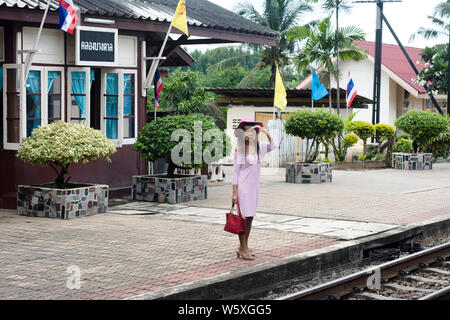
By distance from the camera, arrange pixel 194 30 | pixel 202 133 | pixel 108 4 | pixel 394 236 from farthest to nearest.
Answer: pixel 194 30 → pixel 108 4 → pixel 202 133 → pixel 394 236

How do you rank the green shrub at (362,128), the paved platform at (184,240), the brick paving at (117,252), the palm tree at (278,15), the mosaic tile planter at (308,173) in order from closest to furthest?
1. the brick paving at (117,252)
2. the paved platform at (184,240)
3. the mosaic tile planter at (308,173)
4. the green shrub at (362,128)
5. the palm tree at (278,15)

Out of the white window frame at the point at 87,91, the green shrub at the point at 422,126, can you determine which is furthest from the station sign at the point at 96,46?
the green shrub at the point at 422,126

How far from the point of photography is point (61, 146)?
11211 mm

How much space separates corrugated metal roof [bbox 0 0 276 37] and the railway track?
698 cm

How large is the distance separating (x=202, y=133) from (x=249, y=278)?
5.53m

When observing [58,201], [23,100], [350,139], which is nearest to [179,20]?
[23,100]

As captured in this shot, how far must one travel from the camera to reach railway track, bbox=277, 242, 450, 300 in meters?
7.48

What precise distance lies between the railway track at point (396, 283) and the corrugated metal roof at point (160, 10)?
6977 mm

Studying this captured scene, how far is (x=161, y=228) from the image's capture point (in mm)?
10531

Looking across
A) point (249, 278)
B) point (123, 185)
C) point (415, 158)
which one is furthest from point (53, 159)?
point (415, 158)

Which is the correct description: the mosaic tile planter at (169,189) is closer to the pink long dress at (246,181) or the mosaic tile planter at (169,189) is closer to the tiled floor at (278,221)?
the tiled floor at (278,221)

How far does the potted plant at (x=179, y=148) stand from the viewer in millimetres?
12703

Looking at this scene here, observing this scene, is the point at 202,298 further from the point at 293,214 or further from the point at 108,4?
the point at 108,4

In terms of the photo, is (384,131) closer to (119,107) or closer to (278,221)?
(119,107)
